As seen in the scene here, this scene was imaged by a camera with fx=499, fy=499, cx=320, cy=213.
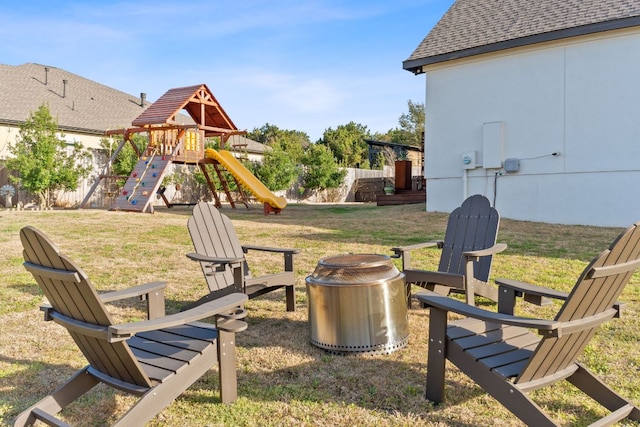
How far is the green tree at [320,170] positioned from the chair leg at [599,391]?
24485mm

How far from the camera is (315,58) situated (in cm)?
2405

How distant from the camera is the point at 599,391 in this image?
268 centimetres

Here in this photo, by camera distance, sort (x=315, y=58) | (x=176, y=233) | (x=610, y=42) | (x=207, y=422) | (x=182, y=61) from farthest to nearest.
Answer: (x=182, y=61), (x=315, y=58), (x=610, y=42), (x=176, y=233), (x=207, y=422)

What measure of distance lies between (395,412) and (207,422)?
1.05 m

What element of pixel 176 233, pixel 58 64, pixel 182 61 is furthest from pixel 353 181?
pixel 176 233

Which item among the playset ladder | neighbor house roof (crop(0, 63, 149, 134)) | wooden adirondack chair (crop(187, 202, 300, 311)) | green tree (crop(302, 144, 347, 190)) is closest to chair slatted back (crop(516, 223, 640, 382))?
wooden adirondack chair (crop(187, 202, 300, 311))

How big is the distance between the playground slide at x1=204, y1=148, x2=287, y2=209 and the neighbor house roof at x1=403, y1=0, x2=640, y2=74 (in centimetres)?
599

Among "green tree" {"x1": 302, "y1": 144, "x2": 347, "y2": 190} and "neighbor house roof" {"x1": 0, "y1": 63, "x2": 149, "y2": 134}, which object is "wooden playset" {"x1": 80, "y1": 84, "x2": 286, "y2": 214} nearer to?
"neighbor house roof" {"x1": 0, "y1": 63, "x2": 149, "y2": 134}

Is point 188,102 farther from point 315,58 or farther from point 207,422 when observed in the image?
point 207,422

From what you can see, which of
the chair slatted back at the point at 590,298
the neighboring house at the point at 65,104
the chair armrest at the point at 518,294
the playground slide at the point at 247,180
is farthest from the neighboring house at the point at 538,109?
the neighboring house at the point at 65,104

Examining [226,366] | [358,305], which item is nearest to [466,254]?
[358,305]

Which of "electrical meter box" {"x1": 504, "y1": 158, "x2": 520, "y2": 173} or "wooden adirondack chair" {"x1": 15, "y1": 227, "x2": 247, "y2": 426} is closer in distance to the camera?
"wooden adirondack chair" {"x1": 15, "y1": 227, "x2": 247, "y2": 426}

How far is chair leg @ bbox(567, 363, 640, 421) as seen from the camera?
264 centimetres

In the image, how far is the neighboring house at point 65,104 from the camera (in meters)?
20.5
